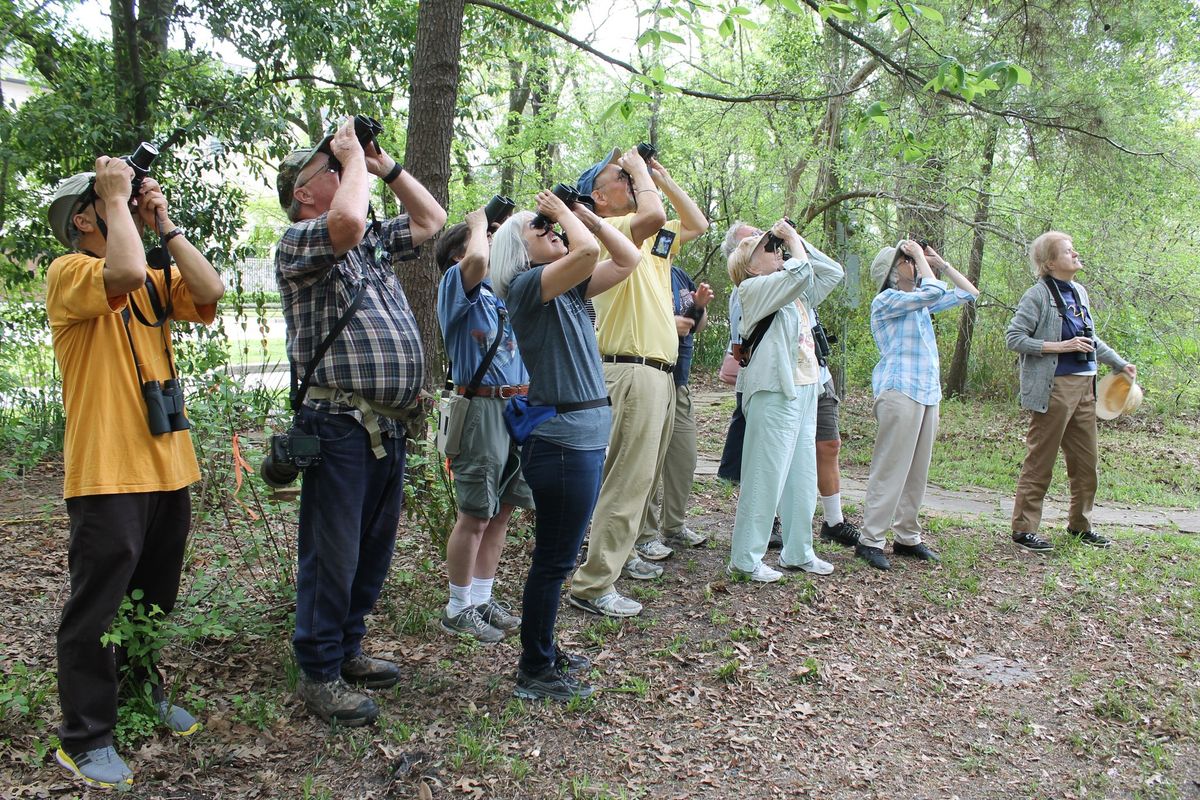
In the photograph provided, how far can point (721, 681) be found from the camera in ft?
12.0

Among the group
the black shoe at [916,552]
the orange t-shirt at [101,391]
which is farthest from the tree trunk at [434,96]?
the black shoe at [916,552]

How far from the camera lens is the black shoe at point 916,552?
211 inches

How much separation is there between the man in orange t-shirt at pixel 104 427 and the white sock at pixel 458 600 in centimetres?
143

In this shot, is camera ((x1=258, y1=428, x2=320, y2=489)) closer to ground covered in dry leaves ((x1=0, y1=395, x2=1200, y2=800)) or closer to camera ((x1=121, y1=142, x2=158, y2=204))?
ground covered in dry leaves ((x1=0, y1=395, x2=1200, y2=800))

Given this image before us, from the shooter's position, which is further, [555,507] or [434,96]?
[434,96]

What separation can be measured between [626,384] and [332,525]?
1667 millimetres

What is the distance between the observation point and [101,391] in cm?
267

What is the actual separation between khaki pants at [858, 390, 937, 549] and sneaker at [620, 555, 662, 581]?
140 cm

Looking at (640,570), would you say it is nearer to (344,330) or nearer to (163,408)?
(344,330)

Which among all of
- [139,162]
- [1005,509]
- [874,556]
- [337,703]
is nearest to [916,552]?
[874,556]

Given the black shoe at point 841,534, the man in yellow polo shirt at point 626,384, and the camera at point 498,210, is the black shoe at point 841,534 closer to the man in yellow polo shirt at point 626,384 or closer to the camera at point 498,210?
the man in yellow polo shirt at point 626,384

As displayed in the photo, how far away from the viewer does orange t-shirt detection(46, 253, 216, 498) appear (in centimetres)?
259

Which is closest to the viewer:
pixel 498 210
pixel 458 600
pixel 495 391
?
pixel 498 210

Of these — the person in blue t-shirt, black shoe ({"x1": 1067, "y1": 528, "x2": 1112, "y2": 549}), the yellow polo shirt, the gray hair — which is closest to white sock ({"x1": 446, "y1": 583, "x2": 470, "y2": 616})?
the person in blue t-shirt
